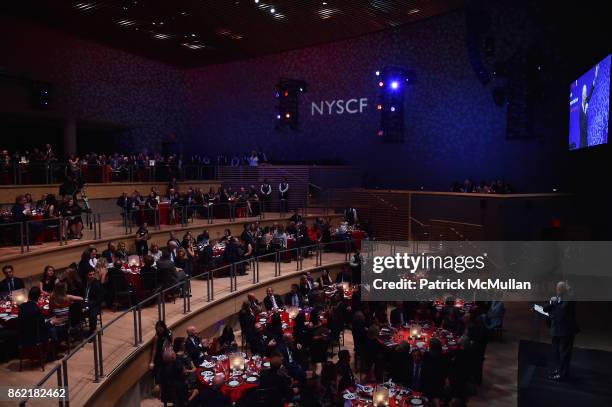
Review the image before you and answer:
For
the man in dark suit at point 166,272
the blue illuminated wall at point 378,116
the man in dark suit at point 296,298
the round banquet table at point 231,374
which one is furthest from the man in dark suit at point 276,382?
the blue illuminated wall at point 378,116

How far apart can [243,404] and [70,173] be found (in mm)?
10140

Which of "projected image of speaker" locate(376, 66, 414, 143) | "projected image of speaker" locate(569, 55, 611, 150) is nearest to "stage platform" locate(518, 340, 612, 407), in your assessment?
"projected image of speaker" locate(569, 55, 611, 150)

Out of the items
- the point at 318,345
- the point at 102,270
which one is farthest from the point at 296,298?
the point at 102,270

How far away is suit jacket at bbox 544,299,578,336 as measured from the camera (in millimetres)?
8484

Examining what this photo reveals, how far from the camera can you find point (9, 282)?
9219 mm

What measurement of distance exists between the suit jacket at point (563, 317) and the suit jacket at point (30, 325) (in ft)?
27.9

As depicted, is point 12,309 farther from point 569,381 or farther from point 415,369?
point 569,381

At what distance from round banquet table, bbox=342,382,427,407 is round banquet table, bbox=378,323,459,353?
1473mm

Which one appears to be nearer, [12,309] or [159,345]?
[159,345]

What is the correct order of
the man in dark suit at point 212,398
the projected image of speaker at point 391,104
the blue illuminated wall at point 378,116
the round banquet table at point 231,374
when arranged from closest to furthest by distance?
the man in dark suit at point 212,398
the round banquet table at point 231,374
the blue illuminated wall at point 378,116
the projected image of speaker at point 391,104

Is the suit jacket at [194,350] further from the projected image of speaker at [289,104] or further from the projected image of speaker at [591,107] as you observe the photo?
the projected image of speaker at [289,104]

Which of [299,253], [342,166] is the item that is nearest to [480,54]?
[342,166]

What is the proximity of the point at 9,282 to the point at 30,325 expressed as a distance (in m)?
2.87

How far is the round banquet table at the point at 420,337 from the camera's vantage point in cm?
873
